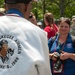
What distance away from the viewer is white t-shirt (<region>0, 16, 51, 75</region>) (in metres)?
2.31

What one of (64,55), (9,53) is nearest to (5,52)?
(9,53)

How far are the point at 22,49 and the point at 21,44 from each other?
0.04m

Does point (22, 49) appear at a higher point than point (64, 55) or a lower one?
higher

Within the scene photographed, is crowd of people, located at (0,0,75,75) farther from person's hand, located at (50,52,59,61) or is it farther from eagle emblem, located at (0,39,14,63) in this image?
person's hand, located at (50,52,59,61)

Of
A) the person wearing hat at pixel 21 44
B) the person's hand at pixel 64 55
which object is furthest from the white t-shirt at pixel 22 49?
the person's hand at pixel 64 55

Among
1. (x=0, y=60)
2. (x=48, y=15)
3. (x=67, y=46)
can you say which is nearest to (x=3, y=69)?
(x=0, y=60)

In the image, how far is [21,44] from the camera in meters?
2.33

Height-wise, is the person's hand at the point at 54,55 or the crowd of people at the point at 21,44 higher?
the crowd of people at the point at 21,44

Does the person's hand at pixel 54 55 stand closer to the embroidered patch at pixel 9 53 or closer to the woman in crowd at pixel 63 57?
the woman in crowd at pixel 63 57

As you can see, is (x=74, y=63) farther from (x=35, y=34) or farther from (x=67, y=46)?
(x=35, y=34)

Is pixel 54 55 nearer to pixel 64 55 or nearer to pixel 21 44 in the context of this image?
pixel 64 55

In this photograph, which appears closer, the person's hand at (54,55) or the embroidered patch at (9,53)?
the embroidered patch at (9,53)

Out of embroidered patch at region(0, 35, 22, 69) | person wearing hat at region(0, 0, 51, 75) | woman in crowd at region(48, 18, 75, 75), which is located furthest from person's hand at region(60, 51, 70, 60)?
embroidered patch at region(0, 35, 22, 69)

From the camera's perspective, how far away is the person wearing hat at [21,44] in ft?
7.57
